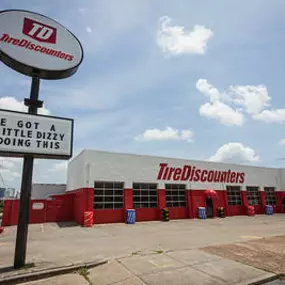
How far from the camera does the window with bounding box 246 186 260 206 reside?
2513cm

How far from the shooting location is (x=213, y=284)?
16.8ft

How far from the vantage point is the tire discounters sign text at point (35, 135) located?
6668 mm

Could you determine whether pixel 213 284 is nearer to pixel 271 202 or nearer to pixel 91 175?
pixel 91 175

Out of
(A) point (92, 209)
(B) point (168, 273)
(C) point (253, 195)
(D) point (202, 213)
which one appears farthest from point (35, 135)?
(C) point (253, 195)

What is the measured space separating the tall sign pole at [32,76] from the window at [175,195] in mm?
14387

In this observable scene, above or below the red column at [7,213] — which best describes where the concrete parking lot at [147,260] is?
below

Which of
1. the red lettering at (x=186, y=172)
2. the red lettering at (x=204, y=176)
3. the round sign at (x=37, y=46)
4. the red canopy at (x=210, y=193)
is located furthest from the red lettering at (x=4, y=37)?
the red canopy at (x=210, y=193)

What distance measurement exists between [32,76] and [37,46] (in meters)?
1.02

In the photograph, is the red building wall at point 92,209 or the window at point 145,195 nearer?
the red building wall at point 92,209

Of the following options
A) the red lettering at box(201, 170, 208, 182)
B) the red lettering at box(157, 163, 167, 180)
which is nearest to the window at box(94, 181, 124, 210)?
the red lettering at box(157, 163, 167, 180)

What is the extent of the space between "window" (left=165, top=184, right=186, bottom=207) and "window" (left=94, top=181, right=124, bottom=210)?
443 cm

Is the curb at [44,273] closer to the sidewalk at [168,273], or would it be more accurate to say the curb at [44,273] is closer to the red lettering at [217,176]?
the sidewalk at [168,273]

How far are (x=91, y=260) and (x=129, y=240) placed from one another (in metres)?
3.89

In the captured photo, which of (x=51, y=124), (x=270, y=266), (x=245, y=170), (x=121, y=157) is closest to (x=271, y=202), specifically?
(x=245, y=170)
